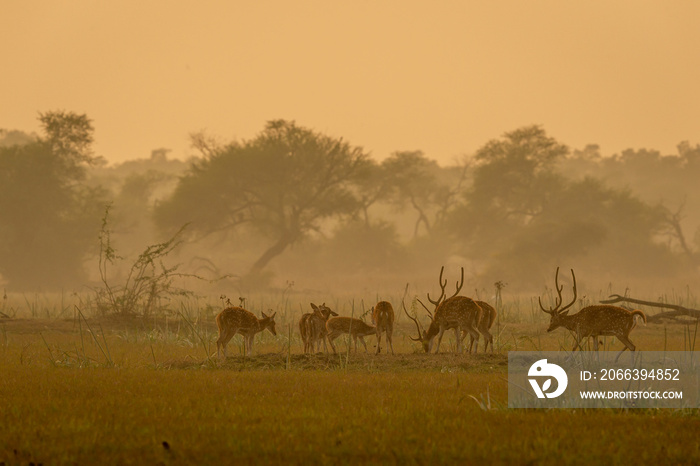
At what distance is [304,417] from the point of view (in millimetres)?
8688

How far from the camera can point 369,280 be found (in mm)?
52844

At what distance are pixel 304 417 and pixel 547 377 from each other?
4.14 metres

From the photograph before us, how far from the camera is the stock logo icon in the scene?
10242 mm

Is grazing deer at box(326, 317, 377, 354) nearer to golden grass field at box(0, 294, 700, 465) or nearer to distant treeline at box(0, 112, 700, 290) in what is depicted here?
golden grass field at box(0, 294, 700, 465)

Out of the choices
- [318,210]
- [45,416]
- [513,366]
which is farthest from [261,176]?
[45,416]

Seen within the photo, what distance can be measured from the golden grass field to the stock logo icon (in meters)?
0.42

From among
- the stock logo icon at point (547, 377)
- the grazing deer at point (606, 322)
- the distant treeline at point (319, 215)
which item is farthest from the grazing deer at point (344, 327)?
the distant treeline at point (319, 215)

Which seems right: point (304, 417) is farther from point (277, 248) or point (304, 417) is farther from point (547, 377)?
point (277, 248)

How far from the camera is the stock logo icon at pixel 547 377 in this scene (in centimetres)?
1024

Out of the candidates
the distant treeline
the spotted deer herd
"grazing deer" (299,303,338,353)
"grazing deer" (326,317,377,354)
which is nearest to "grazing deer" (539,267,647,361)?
the spotted deer herd

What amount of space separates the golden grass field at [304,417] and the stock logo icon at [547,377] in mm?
423

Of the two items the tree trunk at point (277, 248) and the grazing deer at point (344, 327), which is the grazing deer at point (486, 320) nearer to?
the grazing deer at point (344, 327)

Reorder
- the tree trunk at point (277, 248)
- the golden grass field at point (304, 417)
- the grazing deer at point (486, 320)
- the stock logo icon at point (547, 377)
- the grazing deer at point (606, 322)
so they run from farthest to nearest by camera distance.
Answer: the tree trunk at point (277, 248) → the grazing deer at point (486, 320) → the grazing deer at point (606, 322) → the stock logo icon at point (547, 377) → the golden grass field at point (304, 417)

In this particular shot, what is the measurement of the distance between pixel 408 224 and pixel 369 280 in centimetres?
4738
